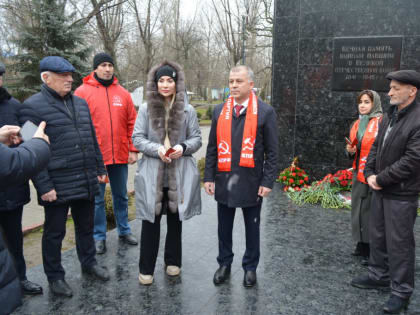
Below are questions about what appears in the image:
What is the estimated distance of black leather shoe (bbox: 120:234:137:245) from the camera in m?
4.28

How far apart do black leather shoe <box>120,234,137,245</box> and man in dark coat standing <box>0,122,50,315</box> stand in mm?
2324

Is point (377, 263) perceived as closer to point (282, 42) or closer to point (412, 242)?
point (412, 242)

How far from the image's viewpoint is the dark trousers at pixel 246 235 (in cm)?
335

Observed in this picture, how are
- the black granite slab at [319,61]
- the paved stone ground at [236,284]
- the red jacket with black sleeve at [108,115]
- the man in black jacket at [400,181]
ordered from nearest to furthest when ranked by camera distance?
the man in black jacket at [400,181] < the paved stone ground at [236,284] < the red jacket with black sleeve at [108,115] < the black granite slab at [319,61]

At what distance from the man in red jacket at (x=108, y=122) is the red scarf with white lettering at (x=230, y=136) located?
132 centimetres

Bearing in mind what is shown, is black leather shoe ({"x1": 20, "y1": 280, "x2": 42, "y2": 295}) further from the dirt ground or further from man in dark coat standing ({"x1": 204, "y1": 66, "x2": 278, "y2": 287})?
man in dark coat standing ({"x1": 204, "y1": 66, "x2": 278, "y2": 287})

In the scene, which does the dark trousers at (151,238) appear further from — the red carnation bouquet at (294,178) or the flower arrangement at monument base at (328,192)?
the red carnation bouquet at (294,178)

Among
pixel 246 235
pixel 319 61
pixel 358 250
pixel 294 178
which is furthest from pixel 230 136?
pixel 319 61

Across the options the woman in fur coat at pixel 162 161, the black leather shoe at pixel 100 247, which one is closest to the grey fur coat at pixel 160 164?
the woman in fur coat at pixel 162 161

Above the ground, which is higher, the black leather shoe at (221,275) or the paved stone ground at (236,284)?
the black leather shoe at (221,275)

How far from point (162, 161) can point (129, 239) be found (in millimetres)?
1534

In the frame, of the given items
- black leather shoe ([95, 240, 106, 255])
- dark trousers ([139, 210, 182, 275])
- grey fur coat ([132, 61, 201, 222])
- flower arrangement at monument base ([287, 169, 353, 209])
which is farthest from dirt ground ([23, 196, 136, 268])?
flower arrangement at monument base ([287, 169, 353, 209])

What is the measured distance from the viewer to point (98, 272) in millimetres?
3482

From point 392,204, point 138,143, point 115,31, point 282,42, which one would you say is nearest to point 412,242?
point 392,204
